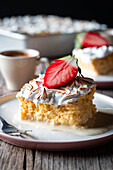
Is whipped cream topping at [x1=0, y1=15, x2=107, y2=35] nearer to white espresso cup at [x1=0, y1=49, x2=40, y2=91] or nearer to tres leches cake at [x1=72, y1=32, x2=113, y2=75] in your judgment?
tres leches cake at [x1=72, y1=32, x2=113, y2=75]

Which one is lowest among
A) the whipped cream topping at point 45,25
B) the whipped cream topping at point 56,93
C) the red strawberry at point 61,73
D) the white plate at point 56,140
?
the white plate at point 56,140

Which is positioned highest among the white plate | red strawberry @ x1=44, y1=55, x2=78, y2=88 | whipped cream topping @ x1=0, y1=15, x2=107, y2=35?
red strawberry @ x1=44, y1=55, x2=78, y2=88

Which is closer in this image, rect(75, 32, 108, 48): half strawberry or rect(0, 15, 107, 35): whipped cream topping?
rect(75, 32, 108, 48): half strawberry

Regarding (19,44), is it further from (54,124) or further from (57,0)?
(57,0)

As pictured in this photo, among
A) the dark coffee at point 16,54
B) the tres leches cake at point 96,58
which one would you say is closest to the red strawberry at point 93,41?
the tres leches cake at point 96,58

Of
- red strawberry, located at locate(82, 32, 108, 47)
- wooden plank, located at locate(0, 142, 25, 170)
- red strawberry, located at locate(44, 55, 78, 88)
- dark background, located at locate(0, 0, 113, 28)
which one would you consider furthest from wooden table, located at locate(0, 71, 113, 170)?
dark background, located at locate(0, 0, 113, 28)

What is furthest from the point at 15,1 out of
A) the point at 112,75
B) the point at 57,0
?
the point at 112,75

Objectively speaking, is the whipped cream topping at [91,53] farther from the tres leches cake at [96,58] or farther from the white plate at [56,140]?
the white plate at [56,140]

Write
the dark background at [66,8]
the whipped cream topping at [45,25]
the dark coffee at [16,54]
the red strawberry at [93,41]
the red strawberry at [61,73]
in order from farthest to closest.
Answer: the dark background at [66,8] < the whipped cream topping at [45,25] < the red strawberry at [93,41] < the dark coffee at [16,54] < the red strawberry at [61,73]
